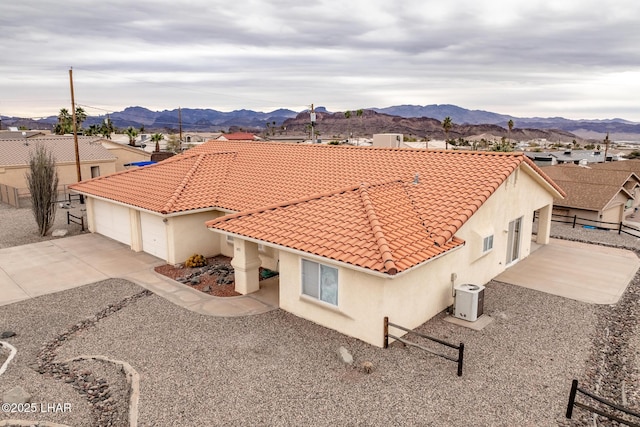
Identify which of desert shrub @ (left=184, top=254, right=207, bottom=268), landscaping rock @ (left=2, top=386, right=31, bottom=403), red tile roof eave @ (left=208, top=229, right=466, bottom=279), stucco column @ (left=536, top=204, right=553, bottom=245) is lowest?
landscaping rock @ (left=2, top=386, right=31, bottom=403)

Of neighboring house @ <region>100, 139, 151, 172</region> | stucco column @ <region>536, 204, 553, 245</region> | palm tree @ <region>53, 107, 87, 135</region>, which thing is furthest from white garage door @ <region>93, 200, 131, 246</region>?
palm tree @ <region>53, 107, 87, 135</region>

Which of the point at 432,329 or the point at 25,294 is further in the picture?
the point at 25,294

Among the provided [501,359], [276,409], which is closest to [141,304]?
[276,409]

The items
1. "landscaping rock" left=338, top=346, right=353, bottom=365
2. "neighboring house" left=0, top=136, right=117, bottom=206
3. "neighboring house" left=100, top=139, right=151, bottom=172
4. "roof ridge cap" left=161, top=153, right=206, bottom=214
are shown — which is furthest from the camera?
"neighboring house" left=100, top=139, right=151, bottom=172

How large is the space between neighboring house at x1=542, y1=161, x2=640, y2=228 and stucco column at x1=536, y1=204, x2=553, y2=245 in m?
8.33

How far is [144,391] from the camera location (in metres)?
9.42

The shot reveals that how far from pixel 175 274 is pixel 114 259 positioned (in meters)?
3.83

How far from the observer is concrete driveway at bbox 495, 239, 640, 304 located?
1559cm

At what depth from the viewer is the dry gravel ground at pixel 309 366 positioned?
8.79 m

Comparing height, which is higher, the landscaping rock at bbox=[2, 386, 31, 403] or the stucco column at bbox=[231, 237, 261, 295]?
the stucco column at bbox=[231, 237, 261, 295]

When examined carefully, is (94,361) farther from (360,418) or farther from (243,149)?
(243,149)

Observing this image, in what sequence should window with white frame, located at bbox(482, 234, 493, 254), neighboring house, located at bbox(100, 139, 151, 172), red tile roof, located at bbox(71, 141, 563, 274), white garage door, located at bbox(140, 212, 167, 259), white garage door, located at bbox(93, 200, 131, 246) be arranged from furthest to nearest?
neighboring house, located at bbox(100, 139, 151, 172), white garage door, located at bbox(93, 200, 131, 246), white garage door, located at bbox(140, 212, 167, 259), window with white frame, located at bbox(482, 234, 493, 254), red tile roof, located at bbox(71, 141, 563, 274)

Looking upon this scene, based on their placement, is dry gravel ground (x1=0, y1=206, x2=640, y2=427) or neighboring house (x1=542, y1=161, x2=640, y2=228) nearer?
dry gravel ground (x1=0, y1=206, x2=640, y2=427)

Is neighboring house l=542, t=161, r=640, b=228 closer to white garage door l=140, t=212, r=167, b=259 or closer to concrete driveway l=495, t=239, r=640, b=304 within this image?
concrete driveway l=495, t=239, r=640, b=304
